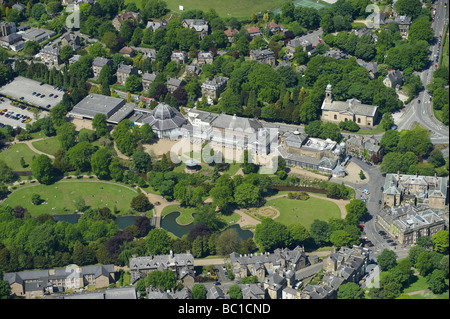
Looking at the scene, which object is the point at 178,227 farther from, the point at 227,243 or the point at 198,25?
the point at 198,25

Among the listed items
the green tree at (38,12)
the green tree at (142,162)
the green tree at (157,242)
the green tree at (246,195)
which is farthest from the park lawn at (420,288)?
the green tree at (38,12)

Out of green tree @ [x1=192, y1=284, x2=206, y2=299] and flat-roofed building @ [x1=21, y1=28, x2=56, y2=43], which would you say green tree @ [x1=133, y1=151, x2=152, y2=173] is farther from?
flat-roofed building @ [x1=21, y1=28, x2=56, y2=43]

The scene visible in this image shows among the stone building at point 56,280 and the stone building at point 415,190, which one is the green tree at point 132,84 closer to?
the stone building at point 415,190

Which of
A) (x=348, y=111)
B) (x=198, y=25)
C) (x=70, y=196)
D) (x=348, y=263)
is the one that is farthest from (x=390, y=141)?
(x=198, y=25)

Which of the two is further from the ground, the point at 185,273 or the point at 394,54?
the point at 394,54

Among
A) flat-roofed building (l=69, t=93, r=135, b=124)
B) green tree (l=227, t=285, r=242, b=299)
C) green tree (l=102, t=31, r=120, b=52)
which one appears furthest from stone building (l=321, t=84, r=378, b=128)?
green tree (l=227, t=285, r=242, b=299)

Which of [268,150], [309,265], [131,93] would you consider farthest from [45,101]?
[309,265]

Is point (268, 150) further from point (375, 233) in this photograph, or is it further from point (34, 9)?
point (34, 9)
